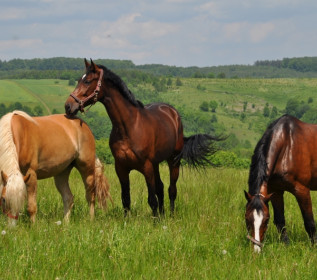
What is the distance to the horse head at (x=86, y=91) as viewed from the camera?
6841mm

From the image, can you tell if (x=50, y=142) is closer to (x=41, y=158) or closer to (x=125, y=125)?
(x=41, y=158)

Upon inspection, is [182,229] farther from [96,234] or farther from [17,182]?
[17,182]

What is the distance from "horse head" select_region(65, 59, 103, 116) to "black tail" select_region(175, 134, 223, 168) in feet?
8.98

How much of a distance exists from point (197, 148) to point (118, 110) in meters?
2.57

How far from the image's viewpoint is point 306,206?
613cm

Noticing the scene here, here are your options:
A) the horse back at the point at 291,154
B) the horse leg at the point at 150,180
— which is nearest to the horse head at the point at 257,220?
the horse back at the point at 291,154

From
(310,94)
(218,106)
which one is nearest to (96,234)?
(218,106)

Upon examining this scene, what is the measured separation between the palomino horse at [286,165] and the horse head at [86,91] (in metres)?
2.48

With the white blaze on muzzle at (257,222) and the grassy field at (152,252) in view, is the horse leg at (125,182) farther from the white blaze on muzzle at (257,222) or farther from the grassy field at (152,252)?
the white blaze on muzzle at (257,222)

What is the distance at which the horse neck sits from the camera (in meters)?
7.13

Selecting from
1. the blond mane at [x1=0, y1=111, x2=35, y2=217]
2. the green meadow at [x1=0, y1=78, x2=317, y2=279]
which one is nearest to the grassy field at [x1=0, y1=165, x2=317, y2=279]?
the green meadow at [x1=0, y1=78, x2=317, y2=279]

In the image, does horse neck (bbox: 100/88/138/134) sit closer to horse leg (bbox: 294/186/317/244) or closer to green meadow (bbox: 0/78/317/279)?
green meadow (bbox: 0/78/317/279)

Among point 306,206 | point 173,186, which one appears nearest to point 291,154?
point 306,206

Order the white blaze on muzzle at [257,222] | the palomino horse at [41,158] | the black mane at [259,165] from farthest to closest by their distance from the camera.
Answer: the palomino horse at [41,158], the black mane at [259,165], the white blaze on muzzle at [257,222]
